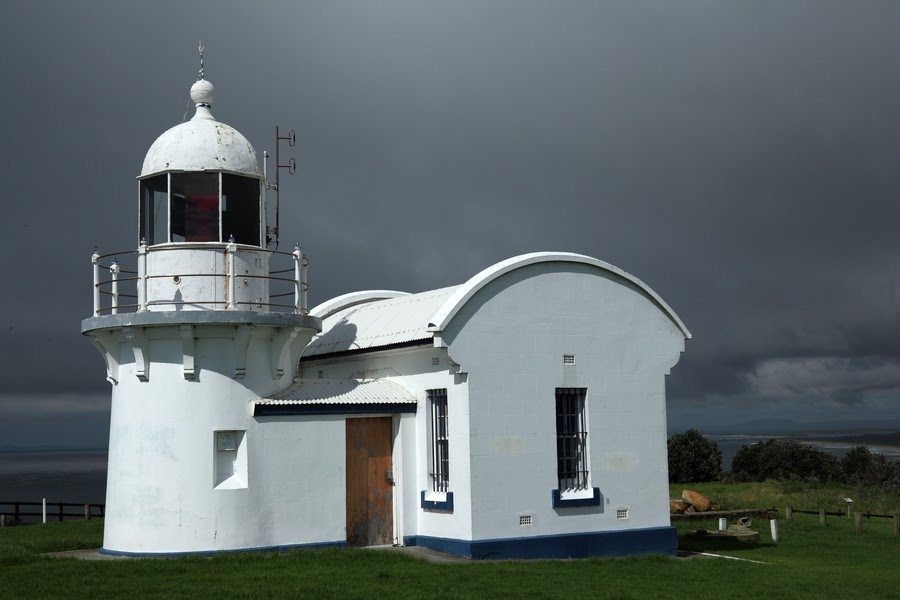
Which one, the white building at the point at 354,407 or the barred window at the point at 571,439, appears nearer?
the white building at the point at 354,407

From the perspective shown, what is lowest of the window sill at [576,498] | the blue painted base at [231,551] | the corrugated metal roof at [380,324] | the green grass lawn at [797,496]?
the green grass lawn at [797,496]

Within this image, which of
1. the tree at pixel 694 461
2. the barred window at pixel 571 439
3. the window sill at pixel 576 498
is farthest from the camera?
the tree at pixel 694 461

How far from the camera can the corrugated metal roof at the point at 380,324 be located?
21141mm

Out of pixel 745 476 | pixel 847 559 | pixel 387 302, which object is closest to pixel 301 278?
pixel 387 302

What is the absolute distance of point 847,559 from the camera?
872 inches

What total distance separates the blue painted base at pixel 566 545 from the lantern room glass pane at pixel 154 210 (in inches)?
291

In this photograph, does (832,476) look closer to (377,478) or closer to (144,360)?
(377,478)

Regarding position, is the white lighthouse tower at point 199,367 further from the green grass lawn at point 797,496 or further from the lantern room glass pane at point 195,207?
the green grass lawn at point 797,496

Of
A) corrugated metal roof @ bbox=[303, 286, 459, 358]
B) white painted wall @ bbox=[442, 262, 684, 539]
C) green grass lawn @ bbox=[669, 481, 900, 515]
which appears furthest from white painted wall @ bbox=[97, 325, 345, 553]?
green grass lawn @ bbox=[669, 481, 900, 515]

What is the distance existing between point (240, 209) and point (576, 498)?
837 cm

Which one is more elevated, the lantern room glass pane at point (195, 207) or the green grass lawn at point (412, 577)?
the lantern room glass pane at point (195, 207)

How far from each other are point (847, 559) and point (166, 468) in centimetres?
1389

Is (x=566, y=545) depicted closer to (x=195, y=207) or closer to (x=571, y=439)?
(x=571, y=439)

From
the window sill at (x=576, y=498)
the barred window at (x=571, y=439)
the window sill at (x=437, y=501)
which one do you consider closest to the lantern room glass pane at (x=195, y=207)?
the window sill at (x=437, y=501)
